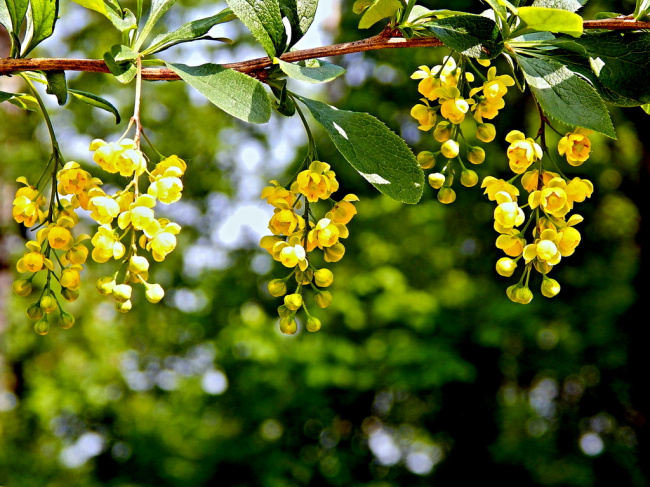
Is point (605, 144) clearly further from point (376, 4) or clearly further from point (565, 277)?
point (376, 4)

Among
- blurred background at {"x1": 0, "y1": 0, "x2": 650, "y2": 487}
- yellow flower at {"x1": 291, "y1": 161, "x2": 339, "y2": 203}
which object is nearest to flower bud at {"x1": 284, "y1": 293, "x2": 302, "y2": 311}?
yellow flower at {"x1": 291, "y1": 161, "x2": 339, "y2": 203}

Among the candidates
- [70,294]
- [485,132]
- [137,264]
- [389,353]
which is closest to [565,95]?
[485,132]

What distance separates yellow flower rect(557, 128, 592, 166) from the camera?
0.76m

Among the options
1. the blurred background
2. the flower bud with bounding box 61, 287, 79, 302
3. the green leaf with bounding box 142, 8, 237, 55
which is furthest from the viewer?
the blurred background

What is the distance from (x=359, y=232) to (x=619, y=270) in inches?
95.7

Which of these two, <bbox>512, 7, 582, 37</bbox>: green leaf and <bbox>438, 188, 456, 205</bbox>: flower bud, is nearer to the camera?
<bbox>512, 7, 582, 37</bbox>: green leaf

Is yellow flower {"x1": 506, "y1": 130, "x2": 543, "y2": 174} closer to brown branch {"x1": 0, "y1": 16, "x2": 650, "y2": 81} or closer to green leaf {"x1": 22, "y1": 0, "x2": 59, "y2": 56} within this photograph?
brown branch {"x1": 0, "y1": 16, "x2": 650, "y2": 81}

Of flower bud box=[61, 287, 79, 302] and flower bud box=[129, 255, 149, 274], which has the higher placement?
flower bud box=[129, 255, 149, 274]

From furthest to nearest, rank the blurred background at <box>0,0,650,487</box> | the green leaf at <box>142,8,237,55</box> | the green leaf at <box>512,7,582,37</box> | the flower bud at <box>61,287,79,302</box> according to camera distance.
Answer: the blurred background at <box>0,0,650,487</box>
the flower bud at <box>61,287,79,302</box>
the green leaf at <box>142,8,237,55</box>
the green leaf at <box>512,7,582,37</box>

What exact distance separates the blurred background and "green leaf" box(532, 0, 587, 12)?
14.0ft

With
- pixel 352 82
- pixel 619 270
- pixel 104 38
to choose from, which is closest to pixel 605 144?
pixel 619 270

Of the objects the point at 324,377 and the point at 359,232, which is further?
the point at 359,232

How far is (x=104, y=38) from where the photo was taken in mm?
7645

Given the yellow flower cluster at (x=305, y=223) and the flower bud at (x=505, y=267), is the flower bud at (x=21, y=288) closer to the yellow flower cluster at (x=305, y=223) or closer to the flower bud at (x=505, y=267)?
the yellow flower cluster at (x=305, y=223)
